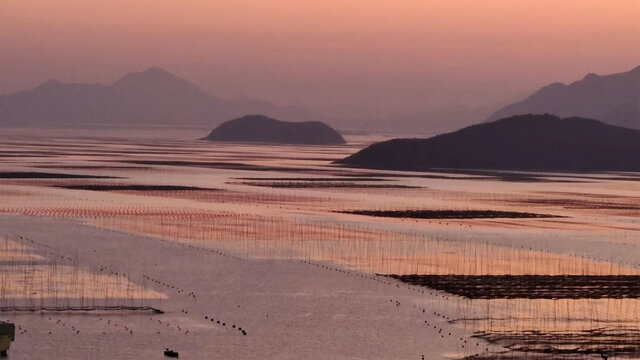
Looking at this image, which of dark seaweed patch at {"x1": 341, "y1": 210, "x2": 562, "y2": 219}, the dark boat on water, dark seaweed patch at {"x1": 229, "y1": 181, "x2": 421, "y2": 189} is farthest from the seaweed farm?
dark seaweed patch at {"x1": 229, "y1": 181, "x2": 421, "y2": 189}

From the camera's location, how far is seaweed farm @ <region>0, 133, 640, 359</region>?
2149 inches

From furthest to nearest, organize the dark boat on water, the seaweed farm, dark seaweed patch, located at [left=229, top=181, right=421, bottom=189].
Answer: dark seaweed patch, located at [left=229, top=181, right=421, bottom=189] < the seaweed farm < the dark boat on water

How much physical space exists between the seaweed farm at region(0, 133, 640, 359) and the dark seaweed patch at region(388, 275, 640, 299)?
0.11 meters

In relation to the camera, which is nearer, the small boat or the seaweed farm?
the small boat

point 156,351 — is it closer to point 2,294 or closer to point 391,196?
point 2,294

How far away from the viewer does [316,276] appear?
73.8 metres

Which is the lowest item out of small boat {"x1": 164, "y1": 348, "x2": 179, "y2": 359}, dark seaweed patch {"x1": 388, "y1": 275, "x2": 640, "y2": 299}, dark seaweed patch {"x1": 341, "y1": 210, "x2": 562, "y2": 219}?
small boat {"x1": 164, "y1": 348, "x2": 179, "y2": 359}

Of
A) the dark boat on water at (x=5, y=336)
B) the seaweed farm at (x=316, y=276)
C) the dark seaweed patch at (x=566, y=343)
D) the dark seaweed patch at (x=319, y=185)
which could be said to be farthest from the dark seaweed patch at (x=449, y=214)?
the dark boat on water at (x=5, y=336)

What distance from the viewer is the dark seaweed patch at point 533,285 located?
67125 mm

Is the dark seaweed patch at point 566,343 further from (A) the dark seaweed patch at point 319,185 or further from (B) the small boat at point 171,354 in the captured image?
(A) the dark seaweed patch at point 319,185

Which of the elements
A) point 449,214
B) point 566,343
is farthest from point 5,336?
point 449,214

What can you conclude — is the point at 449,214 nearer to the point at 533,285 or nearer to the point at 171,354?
the point at 533,285

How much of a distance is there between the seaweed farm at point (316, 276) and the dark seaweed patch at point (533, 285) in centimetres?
11

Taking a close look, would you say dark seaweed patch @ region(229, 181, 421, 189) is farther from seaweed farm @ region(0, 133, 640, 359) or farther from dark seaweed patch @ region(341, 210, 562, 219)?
dark seaweed patch @ region(341, 210, 562, 219)
